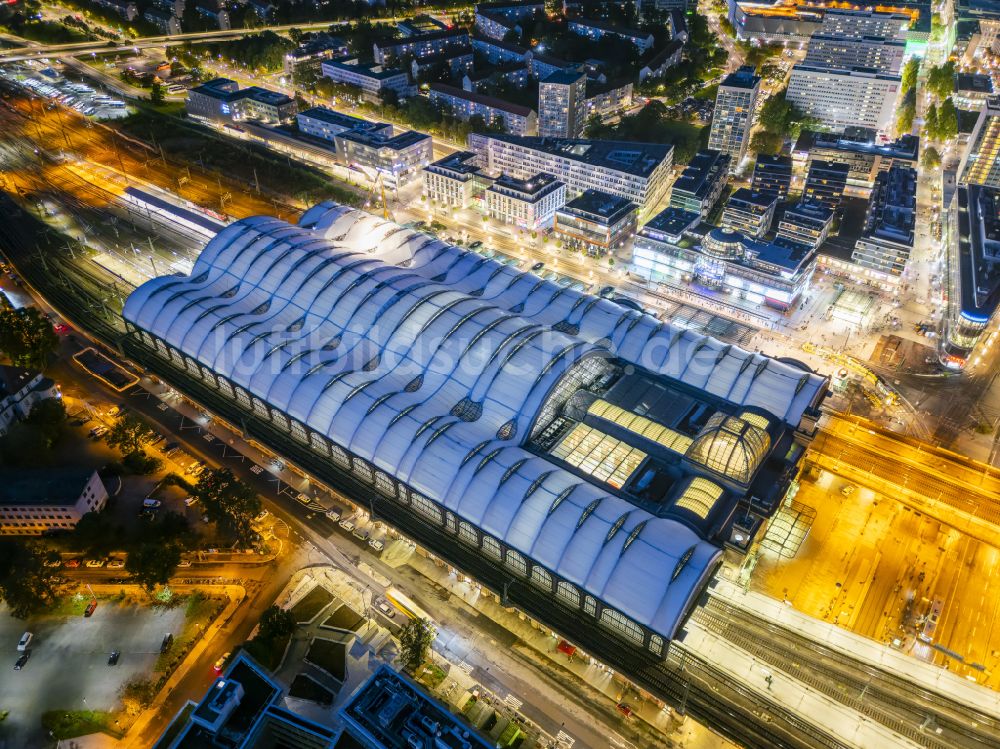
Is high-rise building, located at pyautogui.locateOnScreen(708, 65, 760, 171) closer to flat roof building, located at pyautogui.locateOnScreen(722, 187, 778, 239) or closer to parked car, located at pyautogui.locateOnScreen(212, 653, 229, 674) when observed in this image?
flat roof building, located at pyautogui.locateOnScreen(722, 187, 778, 239)

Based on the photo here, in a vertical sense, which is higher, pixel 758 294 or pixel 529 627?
pixel 758 294

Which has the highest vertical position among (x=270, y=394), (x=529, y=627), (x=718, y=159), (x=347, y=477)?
(x=718, y=159)

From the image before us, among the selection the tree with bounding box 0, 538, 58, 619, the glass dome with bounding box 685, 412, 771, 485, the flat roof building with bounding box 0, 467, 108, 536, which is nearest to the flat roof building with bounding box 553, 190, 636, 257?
the glass dome with bounding box 685, 412, 771, 485

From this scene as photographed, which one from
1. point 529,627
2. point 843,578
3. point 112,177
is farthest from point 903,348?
point 112,177

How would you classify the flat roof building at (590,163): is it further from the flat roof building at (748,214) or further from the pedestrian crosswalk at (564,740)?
the pedestrian crosswalk at (564,740)

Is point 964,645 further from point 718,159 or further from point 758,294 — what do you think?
point 718,159

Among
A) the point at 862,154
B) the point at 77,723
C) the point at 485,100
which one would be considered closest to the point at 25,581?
the point at 77,723
